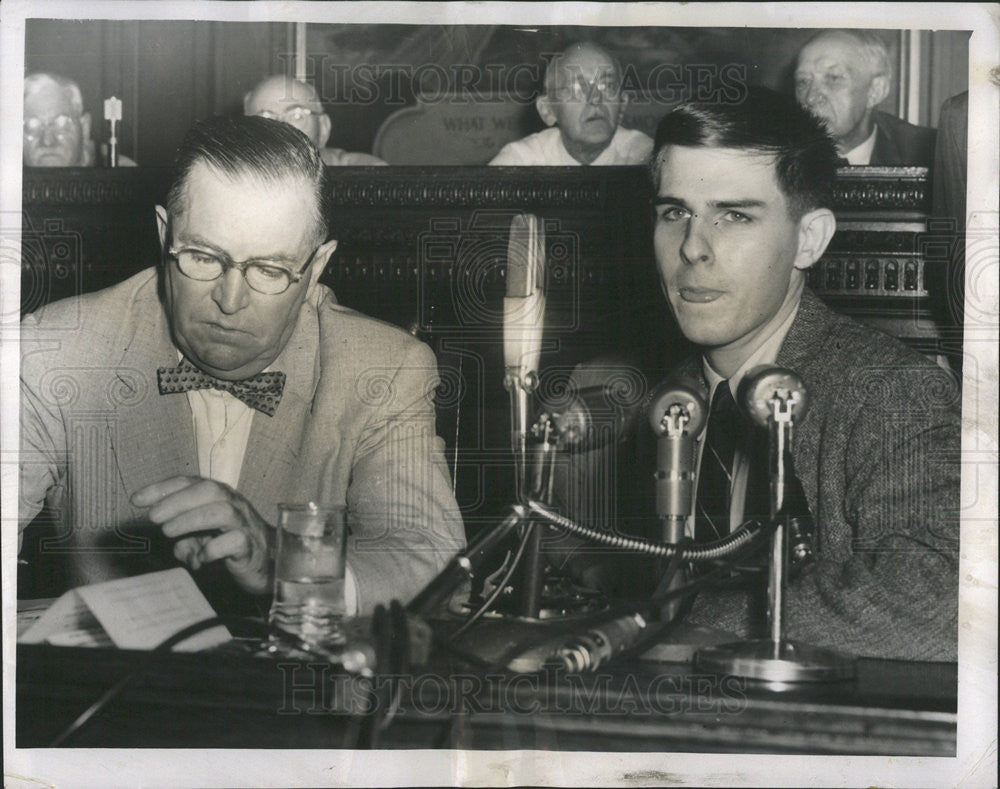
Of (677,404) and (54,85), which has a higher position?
(54,85)

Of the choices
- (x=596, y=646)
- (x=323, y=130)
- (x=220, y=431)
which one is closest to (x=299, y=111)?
(x=323, y=130)

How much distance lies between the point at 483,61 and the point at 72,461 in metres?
0.71

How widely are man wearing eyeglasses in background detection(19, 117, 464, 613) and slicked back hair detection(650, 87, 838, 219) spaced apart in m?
0.42

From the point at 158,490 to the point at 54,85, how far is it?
1.70 ft

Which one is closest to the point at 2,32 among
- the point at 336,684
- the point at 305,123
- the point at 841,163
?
the point at 305,123

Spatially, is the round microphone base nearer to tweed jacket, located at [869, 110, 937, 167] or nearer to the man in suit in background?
the man in suit in background

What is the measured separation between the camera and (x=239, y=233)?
125cm

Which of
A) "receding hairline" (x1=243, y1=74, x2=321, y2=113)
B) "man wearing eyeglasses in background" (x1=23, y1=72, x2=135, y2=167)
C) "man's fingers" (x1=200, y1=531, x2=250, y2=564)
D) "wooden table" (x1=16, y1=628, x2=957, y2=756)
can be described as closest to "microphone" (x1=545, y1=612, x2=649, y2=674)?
"wooden table" (x1=16, y1=628, x2=957, y2=756)

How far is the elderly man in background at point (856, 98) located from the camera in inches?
50.0

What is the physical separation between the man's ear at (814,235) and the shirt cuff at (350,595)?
653 mm

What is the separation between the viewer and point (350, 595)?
1.23 m

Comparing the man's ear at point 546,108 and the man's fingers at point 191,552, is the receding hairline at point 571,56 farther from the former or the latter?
the man's fingers at point 191,552

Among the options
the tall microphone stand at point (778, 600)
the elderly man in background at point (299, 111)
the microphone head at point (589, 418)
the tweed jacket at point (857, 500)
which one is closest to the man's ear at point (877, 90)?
the tweed jacket at point (857, 500)

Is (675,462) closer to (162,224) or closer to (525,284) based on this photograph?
(525,284)
